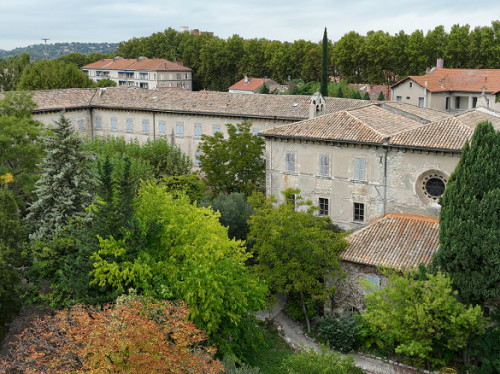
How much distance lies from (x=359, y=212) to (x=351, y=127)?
17.1 ft

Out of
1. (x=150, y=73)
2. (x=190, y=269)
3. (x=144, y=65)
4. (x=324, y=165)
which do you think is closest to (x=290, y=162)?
(x=324, y=165)

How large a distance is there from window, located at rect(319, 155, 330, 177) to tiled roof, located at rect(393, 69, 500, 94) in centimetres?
3968

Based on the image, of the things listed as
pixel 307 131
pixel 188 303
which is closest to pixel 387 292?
pixel 188 303

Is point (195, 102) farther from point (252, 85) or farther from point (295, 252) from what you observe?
point (252, 85)

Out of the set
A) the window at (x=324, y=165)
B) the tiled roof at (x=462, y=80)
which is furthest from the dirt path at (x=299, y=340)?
the tiled roof at (x=462, y=80)

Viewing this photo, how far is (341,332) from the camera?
2484 centimetres

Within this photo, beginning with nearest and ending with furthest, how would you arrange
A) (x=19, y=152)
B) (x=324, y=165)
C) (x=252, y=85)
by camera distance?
(x=19, y=152), (x=324, y=165), (x=252, y=85)

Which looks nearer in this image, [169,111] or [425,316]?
[425,316]

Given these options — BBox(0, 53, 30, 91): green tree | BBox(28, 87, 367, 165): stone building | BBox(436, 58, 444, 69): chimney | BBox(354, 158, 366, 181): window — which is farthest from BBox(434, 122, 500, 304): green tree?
BBox(0, 53, 30, 91): green tree

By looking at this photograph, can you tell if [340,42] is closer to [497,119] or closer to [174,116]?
[174,116]

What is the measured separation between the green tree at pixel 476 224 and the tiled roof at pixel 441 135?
6478mm

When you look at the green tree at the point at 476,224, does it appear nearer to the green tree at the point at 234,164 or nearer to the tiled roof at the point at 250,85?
the green tree at the point at 234,164

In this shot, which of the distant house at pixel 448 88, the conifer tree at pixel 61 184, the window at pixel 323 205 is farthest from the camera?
the distant house at pixel 448 88

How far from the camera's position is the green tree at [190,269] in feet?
71.3
